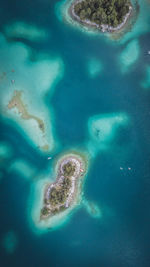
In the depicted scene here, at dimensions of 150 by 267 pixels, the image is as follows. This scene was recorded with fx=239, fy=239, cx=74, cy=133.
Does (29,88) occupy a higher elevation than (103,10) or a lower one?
lower

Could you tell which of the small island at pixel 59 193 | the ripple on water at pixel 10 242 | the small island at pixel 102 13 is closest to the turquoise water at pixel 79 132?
the ripple on water at pixel 10 242

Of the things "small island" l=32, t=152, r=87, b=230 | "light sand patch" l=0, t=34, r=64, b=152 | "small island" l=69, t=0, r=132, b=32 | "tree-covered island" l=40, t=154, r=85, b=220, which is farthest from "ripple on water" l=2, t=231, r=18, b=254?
"small island" l=69, t=0, r=132, b=32

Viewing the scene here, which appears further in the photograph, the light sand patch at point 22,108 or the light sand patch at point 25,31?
the light sand patch at point 25,31

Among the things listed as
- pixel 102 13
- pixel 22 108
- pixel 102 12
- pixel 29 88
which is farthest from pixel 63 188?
pixel 102 12

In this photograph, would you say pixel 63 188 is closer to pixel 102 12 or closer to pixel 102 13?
pixel 102 13

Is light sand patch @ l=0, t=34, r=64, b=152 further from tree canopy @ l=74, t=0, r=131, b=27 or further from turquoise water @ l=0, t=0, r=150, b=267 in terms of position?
tree canopy @ l=74, t=0, r=131, b=27

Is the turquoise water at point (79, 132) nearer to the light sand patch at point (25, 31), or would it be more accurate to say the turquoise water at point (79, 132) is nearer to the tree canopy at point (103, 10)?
the light sand patch at point (25, 31)
